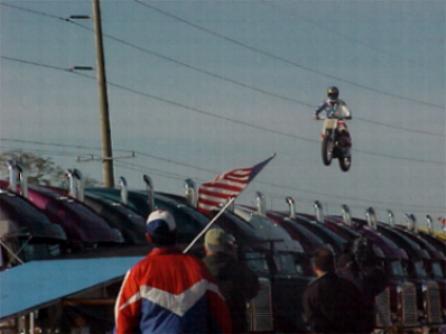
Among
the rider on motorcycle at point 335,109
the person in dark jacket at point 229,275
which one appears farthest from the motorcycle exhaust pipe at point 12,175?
the person in dark jacket at point 229,275

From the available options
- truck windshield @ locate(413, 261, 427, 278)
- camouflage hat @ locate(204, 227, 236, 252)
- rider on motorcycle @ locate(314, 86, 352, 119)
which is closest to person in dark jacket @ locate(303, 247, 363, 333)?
camouflage hat @ locate(204, 227, 236, 252)

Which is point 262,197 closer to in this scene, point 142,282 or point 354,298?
point 354,298

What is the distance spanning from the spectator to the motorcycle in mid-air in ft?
48.0

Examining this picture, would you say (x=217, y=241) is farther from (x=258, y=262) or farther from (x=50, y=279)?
(x=258, y=262)

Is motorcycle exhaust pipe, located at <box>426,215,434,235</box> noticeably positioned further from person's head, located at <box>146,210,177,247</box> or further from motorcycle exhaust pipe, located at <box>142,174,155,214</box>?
person's head, located at <box>146,210,177,247</box>

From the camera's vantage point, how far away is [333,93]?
22.1 metres

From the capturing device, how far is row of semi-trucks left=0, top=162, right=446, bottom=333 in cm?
1719

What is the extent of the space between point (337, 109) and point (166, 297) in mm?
14322

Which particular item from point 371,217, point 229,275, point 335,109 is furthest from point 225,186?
point 371,217

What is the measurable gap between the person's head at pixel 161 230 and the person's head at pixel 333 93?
13730mm

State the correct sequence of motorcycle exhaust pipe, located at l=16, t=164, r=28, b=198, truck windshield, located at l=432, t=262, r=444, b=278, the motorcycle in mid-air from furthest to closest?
truck windshield, located at l=432, t=262, r=444, b=278 → the motorcycle in mid-air → motorcycle exhaust pipe, located at l=16, t=164, r=28, b=198

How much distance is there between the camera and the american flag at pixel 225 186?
15.2m

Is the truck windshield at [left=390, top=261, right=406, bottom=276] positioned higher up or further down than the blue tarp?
higher up

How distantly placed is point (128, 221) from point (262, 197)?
4264 millimetres
